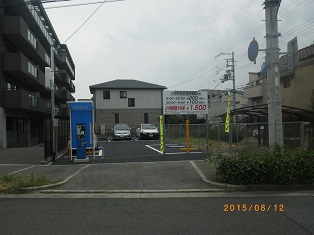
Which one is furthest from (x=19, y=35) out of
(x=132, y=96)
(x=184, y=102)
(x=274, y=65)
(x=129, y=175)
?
(x=132, y=96)

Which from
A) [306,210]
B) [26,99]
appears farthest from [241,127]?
[26,99]

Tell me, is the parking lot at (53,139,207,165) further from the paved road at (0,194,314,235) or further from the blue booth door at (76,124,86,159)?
the paved road at (0,194,314,235)

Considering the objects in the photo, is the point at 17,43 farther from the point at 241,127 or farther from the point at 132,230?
the point at 132,230

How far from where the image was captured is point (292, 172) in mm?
7867

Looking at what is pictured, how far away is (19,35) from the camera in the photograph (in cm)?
2355

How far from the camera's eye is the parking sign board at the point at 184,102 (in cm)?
1551

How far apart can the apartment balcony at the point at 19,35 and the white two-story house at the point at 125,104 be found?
53.9 ft

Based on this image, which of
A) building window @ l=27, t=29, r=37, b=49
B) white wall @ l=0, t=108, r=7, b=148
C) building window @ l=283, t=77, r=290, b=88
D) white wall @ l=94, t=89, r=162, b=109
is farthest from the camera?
white wall @ l=94, t=89, r=162, b=109

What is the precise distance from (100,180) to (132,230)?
452 cm

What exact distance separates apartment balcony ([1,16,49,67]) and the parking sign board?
14.2 m

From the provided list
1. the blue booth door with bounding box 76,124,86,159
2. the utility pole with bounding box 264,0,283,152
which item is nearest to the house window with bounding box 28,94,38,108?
the blue booth door with bounding box 76,124,86,159

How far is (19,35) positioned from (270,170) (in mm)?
21778

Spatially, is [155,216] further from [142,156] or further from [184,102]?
[184,102]

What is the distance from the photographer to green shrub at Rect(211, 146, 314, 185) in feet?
25.8
